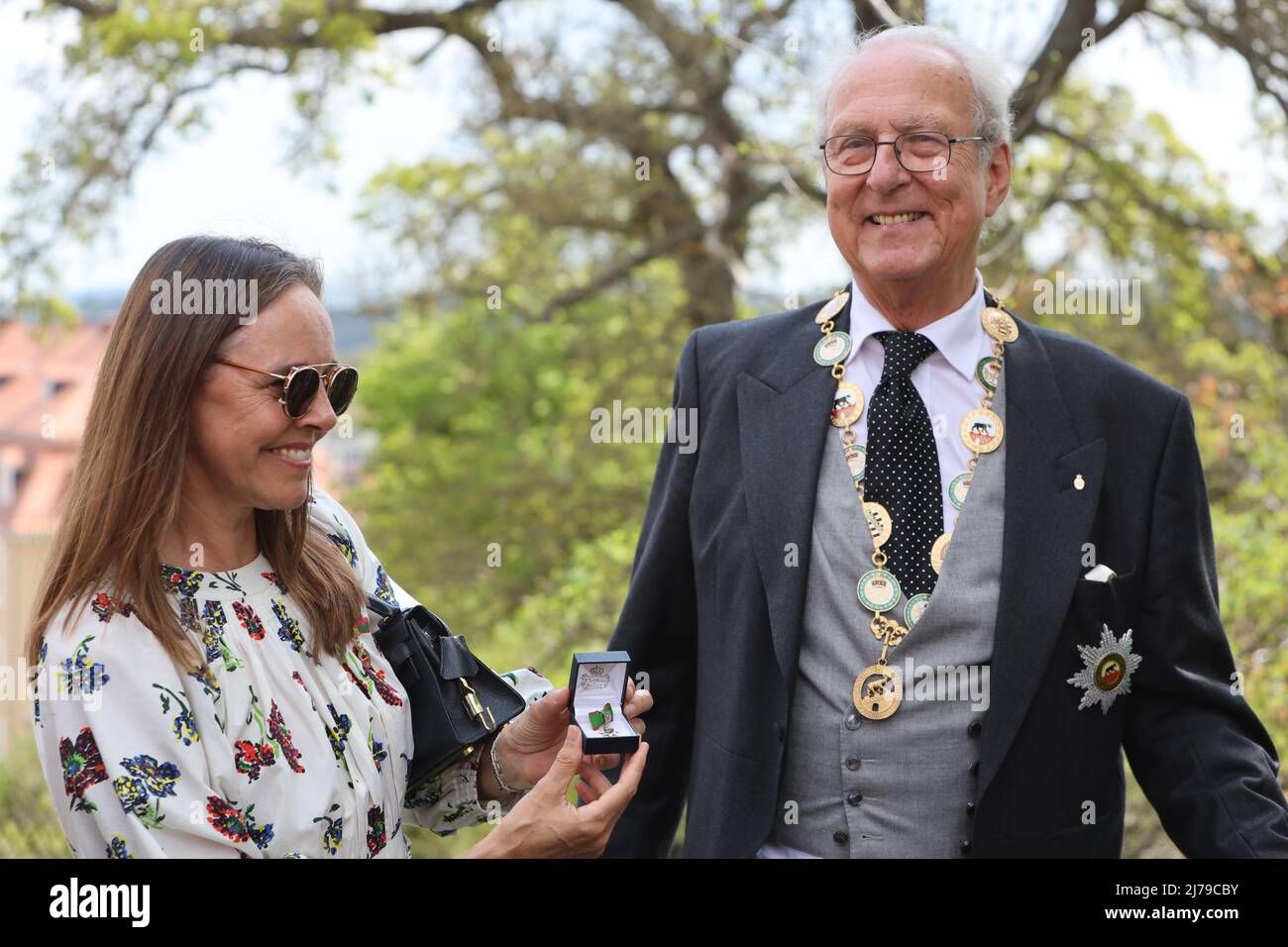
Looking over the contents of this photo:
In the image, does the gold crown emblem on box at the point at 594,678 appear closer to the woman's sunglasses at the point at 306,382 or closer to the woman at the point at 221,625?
the woman at the point at 221,625

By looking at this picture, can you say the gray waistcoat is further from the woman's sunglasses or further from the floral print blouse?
the woman's sunglasses

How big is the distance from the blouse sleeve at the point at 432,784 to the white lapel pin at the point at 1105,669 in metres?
0.91

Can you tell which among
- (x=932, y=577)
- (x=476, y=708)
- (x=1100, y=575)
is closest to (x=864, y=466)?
(x=932, y=577)

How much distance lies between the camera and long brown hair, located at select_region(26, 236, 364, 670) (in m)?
1.79

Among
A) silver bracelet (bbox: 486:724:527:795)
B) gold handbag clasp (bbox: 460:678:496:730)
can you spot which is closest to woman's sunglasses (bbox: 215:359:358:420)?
gold handbag clasp (bbox: 460:678:496:730)

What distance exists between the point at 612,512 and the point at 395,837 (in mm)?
7561

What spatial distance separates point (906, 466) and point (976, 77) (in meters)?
0.74

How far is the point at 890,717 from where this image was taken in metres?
2.25

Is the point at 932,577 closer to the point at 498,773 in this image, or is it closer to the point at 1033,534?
the point at 1033,534

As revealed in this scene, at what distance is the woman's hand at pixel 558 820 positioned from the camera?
6.27 ft

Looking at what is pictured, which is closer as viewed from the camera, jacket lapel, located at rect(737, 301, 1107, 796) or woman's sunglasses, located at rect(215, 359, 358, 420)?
woman's sunglasses, located at rect(215, 359, 358, 420)

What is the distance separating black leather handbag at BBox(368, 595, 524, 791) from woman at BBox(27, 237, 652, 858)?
0.03 meters

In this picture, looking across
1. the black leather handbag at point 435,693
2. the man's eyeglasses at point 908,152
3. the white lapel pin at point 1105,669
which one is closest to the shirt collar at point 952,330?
the man's eyeglasses at point 908,152

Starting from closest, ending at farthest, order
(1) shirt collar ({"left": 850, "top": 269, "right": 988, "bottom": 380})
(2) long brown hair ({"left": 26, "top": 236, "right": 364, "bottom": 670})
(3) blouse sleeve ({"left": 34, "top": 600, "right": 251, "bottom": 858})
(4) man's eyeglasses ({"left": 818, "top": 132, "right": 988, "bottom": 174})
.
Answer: (3) blouse sleeve ({"left": 34, "top": 600, "right": 251, "bottom": 858}) < (2) long brown hair ({"left": 26, "top": 236, "right": 364, "bottom": 670}) < (4) man's eyeglasses ({"left": 818, "top": 132, "right": 988, "bottom": 174}) < (1) shirt collar ({"left": 850, "top": 269, "right": 988, "bottom": 380})
